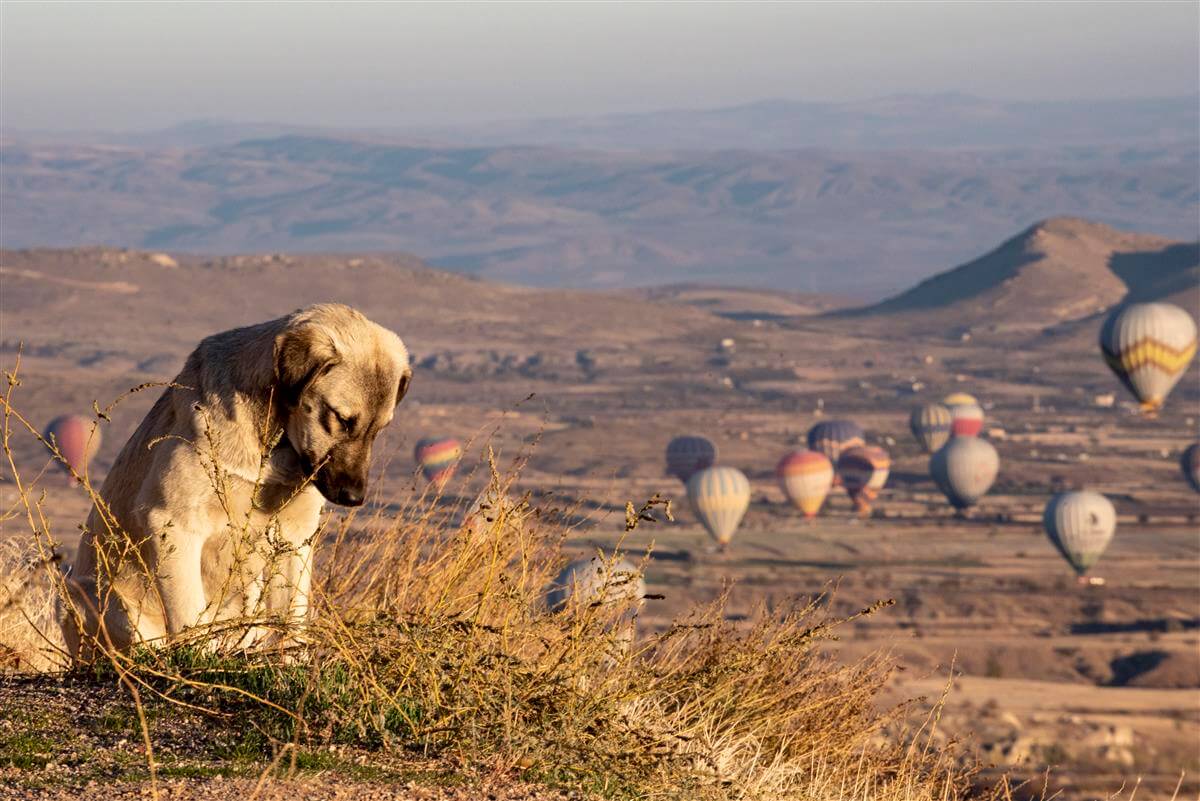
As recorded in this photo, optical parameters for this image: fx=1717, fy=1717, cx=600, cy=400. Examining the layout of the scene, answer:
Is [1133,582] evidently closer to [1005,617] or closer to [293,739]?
[1005,617]

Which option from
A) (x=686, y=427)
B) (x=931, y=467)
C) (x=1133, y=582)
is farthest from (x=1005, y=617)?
(x=686, y=427)

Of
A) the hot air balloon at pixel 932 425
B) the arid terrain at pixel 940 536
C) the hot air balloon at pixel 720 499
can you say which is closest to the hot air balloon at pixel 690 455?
the arid terrain at pixel 940 536

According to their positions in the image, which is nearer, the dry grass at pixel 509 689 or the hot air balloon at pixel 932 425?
the dry grass at pixel 509 689

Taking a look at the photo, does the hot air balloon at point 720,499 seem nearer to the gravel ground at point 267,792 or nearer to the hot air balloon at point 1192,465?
the hot air balloon at point 1192,465

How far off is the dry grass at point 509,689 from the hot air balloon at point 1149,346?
349 ft

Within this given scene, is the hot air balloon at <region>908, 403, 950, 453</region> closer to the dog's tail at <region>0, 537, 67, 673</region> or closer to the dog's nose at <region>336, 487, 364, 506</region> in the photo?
the dog's tail at <region>0, 537, 67, 673</region>

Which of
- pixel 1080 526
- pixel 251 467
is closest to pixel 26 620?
pixel 251 467

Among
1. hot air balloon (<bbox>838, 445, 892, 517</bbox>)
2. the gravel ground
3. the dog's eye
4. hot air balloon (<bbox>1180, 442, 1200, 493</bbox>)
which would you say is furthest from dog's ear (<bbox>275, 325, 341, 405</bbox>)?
hot air balloon (<bbox>1180, 442, 1200, 493</bbox>)

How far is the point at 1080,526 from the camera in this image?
102m

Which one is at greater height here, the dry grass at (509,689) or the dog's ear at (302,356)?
the dog's ear at (302,356)

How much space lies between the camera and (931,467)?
12638cm

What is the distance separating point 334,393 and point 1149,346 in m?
109

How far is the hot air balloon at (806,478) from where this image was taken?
12062cm

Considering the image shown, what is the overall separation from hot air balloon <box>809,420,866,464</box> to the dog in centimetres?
12559
